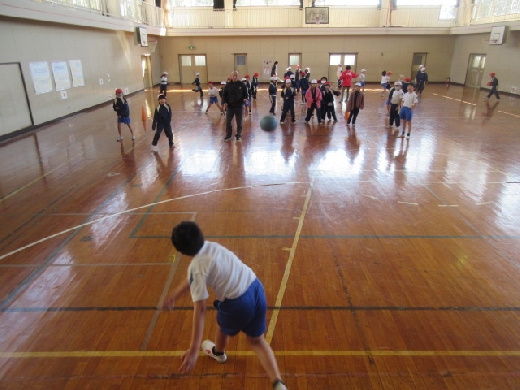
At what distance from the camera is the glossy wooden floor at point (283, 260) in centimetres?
358

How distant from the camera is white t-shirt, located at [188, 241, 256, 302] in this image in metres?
2.63

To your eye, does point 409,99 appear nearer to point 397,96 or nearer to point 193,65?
point 397,96

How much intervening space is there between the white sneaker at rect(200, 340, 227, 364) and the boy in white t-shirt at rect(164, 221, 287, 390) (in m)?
0.61

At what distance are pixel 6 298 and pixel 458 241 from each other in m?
6.19

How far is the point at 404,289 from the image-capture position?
4.69m

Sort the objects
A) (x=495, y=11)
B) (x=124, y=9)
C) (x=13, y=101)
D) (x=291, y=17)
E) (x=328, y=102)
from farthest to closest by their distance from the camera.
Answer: (x=291, y=17) < (x=495, y=11) < (x=124, y=9) < (x=328, y=102) < (x=13, y=101)

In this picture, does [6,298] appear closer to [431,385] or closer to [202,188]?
[202,188]

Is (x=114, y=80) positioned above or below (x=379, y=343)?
above

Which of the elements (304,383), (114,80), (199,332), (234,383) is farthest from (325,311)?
(114,80)

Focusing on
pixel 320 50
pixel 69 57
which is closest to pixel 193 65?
pixel 320 50

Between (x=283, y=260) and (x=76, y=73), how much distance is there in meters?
15.8

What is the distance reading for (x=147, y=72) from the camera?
27.3 meters

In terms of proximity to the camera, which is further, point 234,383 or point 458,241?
point 458,241

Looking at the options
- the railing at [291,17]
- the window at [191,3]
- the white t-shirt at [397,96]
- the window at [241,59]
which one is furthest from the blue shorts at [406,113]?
the window at [191,3]
